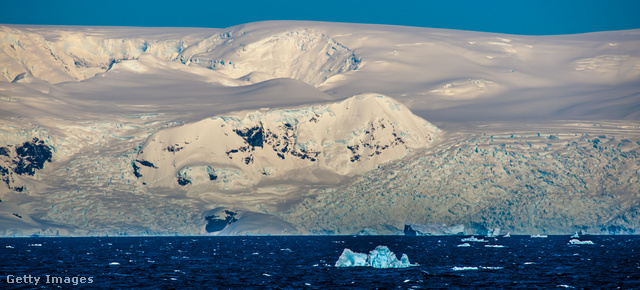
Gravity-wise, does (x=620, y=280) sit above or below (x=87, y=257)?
below

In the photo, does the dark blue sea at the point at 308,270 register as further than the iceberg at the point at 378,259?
No

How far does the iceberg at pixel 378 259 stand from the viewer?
13025cm

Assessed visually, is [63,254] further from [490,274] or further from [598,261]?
[598,261]

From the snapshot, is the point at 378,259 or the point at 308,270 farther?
the point at 378,259

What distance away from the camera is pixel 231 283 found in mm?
108312

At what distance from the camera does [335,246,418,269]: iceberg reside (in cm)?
13025

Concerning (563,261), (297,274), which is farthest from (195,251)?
(563,261)

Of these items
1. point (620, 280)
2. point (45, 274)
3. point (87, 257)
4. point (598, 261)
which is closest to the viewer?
point (620, 280)

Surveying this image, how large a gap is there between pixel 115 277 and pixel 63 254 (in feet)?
177

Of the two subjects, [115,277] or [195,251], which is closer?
[115,277]

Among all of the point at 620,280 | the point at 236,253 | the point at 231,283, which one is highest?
the point at 236,253

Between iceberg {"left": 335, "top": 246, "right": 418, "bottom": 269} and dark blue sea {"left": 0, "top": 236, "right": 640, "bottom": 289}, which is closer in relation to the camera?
dark blue sea {"left": 0, "top": 236, "right": 640, "bottom": 289}

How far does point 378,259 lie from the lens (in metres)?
130

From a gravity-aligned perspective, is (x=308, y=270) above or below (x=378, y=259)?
below
